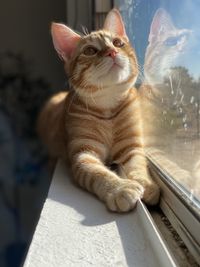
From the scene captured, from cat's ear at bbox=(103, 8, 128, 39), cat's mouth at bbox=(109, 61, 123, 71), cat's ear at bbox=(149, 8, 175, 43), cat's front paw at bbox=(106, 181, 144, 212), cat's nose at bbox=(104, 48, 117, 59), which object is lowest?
cat's front paw at bbox=(106, 181, 144, 212)

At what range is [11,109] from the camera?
215cm

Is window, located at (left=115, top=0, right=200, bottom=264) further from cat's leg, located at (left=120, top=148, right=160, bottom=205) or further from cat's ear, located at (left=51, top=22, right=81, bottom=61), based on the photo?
cat's ear, located at (left=51, top=22, right=81, bottom=61)

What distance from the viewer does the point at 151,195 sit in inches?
31.1

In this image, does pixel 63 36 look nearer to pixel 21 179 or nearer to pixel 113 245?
pixel 113 245

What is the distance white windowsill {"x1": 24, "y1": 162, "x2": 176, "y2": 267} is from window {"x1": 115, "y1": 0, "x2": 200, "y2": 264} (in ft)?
0.19

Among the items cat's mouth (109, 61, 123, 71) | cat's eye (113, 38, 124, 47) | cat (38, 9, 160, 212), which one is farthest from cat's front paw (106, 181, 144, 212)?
cat's eye (113, 38, 124, 47)

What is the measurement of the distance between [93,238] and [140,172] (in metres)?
0.30

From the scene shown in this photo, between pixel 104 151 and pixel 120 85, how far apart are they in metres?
0.18

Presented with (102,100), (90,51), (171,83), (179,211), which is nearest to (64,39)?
(90,51)

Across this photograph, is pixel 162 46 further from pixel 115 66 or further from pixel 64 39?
pixel 64 39

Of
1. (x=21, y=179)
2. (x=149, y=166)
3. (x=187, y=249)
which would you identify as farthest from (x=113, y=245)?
(x=21, y=179)

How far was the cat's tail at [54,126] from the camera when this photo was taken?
1.35 meters

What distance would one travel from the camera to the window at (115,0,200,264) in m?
0.56

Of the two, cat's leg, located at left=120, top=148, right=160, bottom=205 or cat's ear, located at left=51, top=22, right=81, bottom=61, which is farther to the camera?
cat's ear, located at left=51, top=22, right=81, bottom=61
